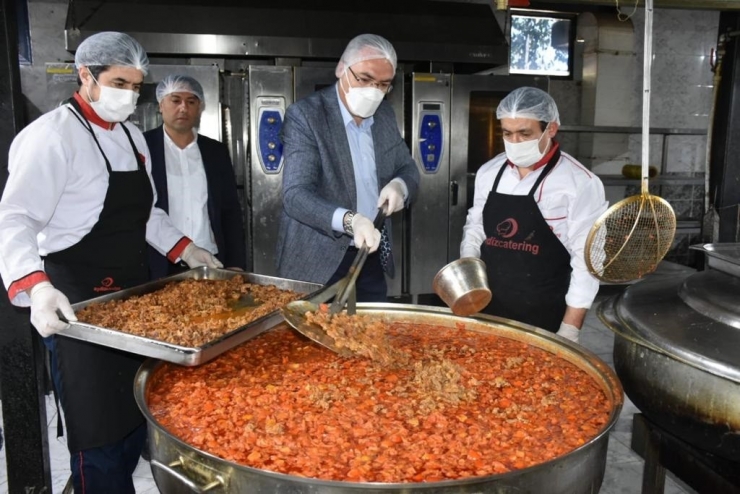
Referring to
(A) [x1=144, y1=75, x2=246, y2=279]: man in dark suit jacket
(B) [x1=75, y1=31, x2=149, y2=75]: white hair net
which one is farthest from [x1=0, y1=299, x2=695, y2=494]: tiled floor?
(B) [x1=75, y1=31, x2=149, y2=75]: white hair net

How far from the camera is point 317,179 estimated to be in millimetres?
2680

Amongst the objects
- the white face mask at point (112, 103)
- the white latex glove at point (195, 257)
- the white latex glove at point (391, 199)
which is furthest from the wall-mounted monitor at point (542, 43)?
the white face mask at point (112, 103)

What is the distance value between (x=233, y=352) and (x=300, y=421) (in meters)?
0.65

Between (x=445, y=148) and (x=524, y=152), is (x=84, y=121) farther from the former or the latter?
(x=445, y=148)

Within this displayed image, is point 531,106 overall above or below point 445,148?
above

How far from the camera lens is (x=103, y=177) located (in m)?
2.33

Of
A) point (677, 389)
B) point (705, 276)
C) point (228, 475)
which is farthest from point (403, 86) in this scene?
point (228, 475)

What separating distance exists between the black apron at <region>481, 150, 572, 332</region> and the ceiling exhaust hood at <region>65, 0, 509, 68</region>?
294cm

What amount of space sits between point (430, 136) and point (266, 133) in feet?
4.92

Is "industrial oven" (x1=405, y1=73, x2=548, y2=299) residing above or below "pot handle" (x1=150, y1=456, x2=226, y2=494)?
above

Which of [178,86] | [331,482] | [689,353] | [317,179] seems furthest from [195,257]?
[689,353]

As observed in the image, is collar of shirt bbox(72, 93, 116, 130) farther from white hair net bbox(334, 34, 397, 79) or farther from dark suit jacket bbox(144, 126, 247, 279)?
white hair net bbox(334, 34, 397, 79)

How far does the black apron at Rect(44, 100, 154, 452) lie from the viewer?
7.29 ft

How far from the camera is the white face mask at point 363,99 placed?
2.64m
